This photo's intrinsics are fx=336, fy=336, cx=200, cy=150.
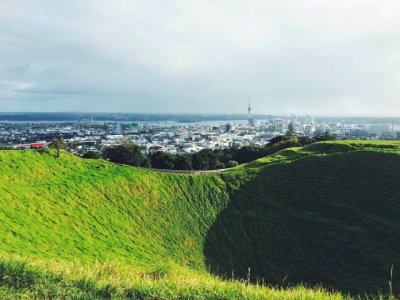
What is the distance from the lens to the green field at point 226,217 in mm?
23406

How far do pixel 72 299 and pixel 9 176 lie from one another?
25375 millimetres

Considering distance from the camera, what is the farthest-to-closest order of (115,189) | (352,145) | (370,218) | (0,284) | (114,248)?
(352,145), (115,189), (370,218), (114,248), (0,284)

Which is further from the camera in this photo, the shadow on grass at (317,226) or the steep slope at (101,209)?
the shadow on grass at (317,226)

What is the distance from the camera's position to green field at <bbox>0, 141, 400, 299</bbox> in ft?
76.8

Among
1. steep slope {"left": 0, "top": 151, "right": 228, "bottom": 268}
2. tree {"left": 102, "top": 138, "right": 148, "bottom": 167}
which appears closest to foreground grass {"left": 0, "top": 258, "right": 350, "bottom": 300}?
steep slope {"left": 0, "top": 151, "right": 228, "bottom": 268}

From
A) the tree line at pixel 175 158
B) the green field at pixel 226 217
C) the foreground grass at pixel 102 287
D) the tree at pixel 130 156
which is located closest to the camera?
the foreground grass at pixel 102 287

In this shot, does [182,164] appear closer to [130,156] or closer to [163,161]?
[163,161]

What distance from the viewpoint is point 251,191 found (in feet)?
118

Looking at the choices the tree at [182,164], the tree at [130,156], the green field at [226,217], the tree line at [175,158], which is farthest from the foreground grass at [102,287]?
the tree at [130,156]

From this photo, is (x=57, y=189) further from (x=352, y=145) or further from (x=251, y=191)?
(x=352, y=145)

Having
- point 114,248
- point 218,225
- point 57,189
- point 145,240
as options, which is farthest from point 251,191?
point 57,189

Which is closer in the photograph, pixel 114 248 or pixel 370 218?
pixel 114 248

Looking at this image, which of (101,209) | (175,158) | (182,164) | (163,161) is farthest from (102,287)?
(163,161)

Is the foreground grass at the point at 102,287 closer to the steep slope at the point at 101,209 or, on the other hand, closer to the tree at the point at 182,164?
the steep slope at the point at 101,209
